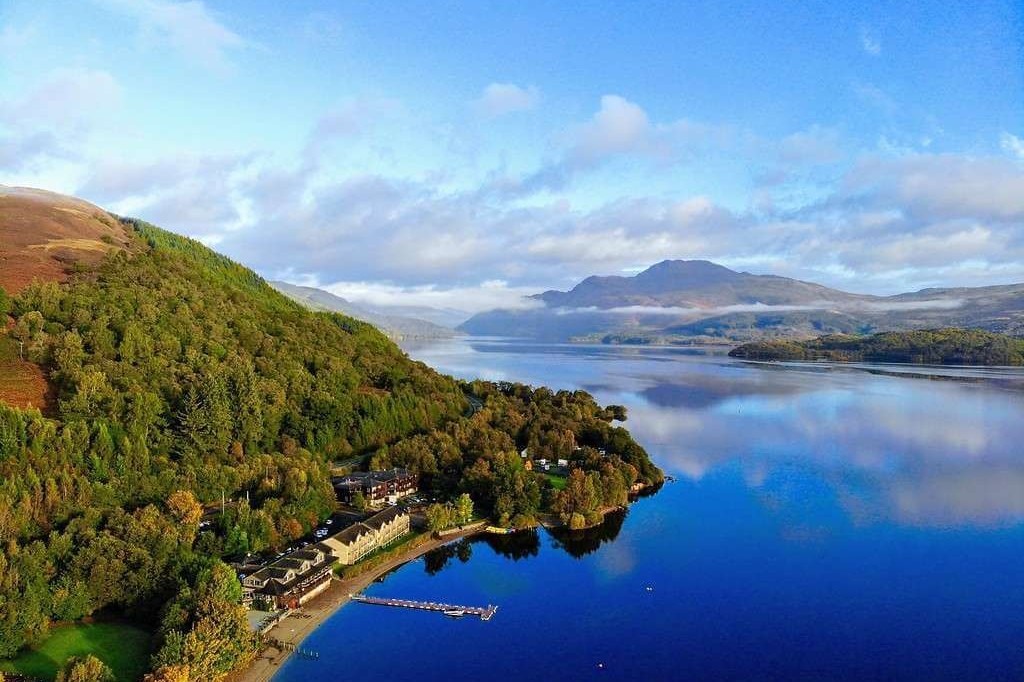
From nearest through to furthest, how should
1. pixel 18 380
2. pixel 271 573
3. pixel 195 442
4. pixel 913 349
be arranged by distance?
pixel 271 573 < pixel 18 380 < pixel 195 442 < pixel 913 349

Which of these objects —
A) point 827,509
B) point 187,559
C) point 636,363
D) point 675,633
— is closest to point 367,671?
point 187,559

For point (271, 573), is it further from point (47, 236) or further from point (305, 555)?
point (47, 236)

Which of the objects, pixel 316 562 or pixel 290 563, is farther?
pixel 316 562

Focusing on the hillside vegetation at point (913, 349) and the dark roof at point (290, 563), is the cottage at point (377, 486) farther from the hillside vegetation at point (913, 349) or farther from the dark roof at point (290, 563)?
the hillside vegetation at point (913, 349)

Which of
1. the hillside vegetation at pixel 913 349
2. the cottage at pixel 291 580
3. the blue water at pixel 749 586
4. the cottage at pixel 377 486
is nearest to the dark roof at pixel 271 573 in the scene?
the cottage at pixel 291 580

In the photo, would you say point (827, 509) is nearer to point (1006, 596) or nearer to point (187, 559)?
point (1006, 596)

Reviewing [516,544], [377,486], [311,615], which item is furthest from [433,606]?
[377,486]
